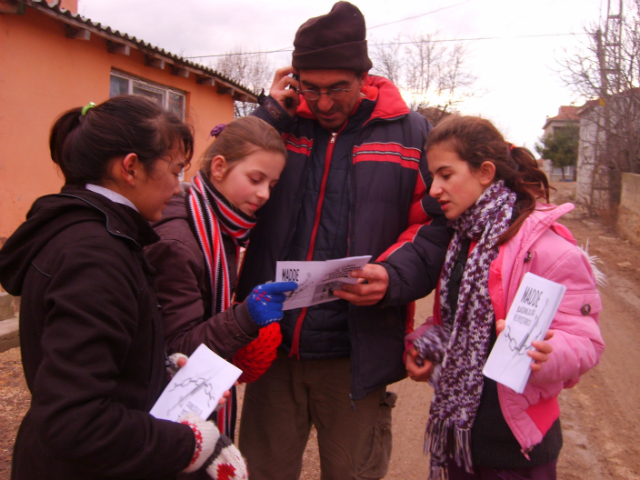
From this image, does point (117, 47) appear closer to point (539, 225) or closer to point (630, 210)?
point (539, 225)

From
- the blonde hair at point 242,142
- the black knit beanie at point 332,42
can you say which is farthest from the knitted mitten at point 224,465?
the black knit beanie at point 332,42

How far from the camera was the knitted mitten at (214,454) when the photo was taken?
1348 mm

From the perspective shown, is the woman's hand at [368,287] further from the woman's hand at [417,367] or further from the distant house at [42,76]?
the distant house at [42,76]

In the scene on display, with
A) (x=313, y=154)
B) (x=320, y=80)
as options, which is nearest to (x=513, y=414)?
(x=313, y=154)

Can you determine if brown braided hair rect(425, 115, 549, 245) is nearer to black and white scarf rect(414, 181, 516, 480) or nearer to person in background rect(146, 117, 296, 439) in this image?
black and white scarf rect(414, 181, 516, 480)

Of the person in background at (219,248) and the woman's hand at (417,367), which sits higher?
the person in background at (219,248)

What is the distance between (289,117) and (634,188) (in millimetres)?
11072

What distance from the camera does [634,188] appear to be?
10812mm

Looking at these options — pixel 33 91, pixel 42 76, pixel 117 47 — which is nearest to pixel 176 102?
pixel 117 47

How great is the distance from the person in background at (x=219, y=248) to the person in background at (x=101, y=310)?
169 mm

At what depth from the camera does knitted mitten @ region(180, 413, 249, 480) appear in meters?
1.35

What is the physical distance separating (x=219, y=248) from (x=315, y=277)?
0.38 meters

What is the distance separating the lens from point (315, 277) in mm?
1761

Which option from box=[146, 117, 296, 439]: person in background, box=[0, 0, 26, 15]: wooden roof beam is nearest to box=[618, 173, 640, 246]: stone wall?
box=[146, 117, 296, 439]: person in background
